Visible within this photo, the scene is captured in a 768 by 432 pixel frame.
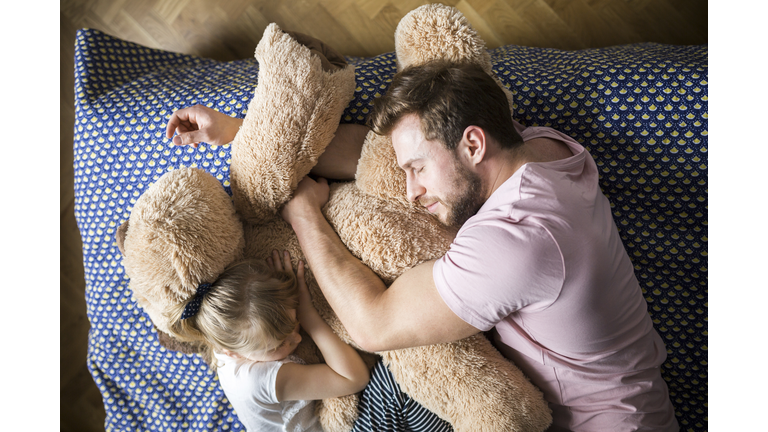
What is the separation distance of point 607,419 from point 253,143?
105cm

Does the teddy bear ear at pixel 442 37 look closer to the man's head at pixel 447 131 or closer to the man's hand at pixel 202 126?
the man's head at pixel 447 131

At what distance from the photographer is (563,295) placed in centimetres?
84

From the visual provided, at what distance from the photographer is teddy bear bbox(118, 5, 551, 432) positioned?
948 mm

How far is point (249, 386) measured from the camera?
1073mm

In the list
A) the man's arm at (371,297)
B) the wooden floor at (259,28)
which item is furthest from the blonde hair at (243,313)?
the wooden floor at (259,28)

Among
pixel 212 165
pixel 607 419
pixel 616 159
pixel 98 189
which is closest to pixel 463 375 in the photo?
pixel 607 419

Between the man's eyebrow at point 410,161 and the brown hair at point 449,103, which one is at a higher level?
the brown hair at point 449,103

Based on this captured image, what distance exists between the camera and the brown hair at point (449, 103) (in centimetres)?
95

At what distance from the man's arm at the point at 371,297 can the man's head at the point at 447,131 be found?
0.17m

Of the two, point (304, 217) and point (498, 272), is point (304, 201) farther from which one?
point (498, 272)

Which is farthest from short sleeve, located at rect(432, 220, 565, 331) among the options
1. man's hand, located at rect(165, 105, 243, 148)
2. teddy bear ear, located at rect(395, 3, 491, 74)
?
man's hand, located at rect(165, 105, 243, 148)

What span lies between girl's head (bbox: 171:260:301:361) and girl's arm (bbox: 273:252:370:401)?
0.13ft

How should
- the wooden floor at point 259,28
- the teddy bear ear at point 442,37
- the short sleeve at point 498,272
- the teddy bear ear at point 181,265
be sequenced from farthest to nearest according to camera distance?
the wooden floor at point 259,28, the teddy bear ear at point 442,37, the teddy bear ear at point 181,265, the short sleeve at point 498,272

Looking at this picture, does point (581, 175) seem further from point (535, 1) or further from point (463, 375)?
point (535, 1)
